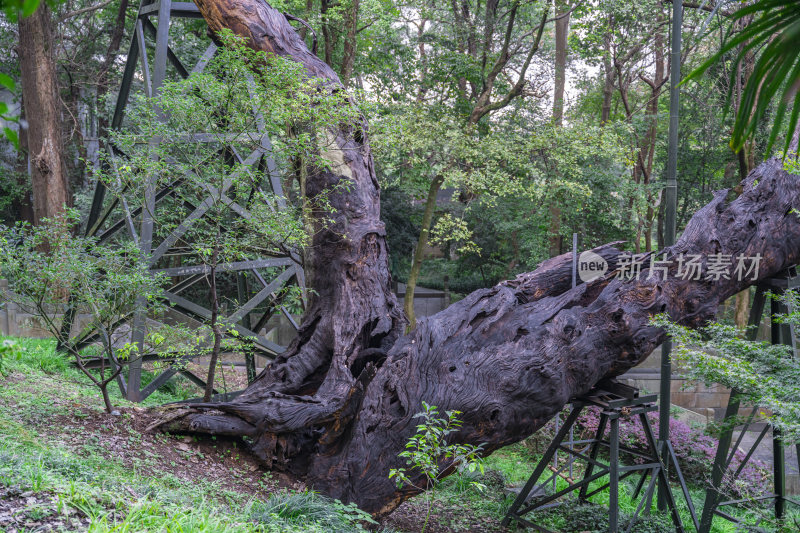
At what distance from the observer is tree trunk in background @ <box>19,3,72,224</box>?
11273 millimetres

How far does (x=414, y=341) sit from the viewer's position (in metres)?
5.96

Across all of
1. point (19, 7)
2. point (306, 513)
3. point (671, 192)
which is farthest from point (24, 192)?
point (19, 7)

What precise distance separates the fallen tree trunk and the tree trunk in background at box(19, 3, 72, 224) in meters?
5.84

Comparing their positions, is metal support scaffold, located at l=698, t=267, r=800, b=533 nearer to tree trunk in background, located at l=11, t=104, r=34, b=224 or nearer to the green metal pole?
the green metal pole

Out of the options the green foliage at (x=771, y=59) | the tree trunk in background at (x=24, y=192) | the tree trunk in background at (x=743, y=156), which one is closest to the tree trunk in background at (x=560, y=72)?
the tree trunk in background at (x=743, y=156)

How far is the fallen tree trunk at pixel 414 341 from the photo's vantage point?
18.1 feet

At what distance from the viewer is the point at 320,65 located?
763 centimetres

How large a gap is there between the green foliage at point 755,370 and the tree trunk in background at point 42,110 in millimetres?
10584

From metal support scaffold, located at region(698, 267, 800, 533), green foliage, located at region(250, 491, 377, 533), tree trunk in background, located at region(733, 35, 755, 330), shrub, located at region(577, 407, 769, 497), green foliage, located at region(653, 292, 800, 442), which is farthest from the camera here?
tree trunk in background, located at region(733, 35, 755, 330)

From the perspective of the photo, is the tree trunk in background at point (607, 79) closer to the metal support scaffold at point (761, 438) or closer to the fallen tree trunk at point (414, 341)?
the fallen tree trunk at point (414, 341)

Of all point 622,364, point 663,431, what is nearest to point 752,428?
point 663,431

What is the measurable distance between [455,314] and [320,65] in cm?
365

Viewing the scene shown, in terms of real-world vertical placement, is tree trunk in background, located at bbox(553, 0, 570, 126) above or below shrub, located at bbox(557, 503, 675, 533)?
above

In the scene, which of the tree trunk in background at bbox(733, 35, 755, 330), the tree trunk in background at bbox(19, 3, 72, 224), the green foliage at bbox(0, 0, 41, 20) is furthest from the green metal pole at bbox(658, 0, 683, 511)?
the tree trunk in background at bbox(19, 3, 72, 224)
